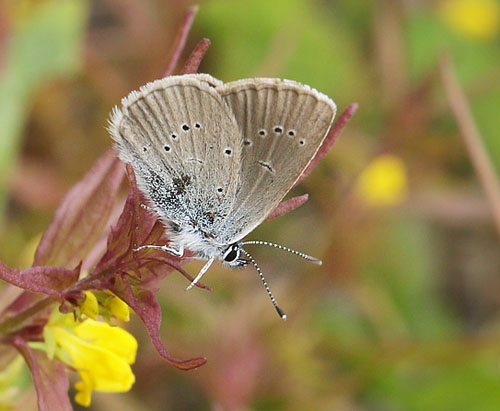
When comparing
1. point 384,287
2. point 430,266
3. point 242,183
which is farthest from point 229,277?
point 242,183

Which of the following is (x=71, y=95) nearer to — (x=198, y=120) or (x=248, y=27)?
(x=248, y=27)

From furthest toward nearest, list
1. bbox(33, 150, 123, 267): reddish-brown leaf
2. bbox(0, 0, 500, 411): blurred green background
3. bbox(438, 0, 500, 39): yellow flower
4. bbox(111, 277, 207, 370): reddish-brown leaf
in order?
bbox(438, 0, 500, 39): yellow flower < bbox(0, 0, 500, 411): blurred green background < bbox(33, 150, 123, 267): reddish-brown leaf < bbox(111, 277, 207, 370): reddish-brown leaf

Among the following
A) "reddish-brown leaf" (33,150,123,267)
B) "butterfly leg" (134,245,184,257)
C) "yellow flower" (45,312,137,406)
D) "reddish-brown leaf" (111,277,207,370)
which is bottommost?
"yellow flower" (45,312,137,406)

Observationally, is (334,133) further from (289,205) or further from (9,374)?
(9,374)

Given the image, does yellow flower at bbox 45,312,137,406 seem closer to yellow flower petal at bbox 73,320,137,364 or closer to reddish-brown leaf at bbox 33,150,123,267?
yellow flower petal at bbox 73,320,137,364

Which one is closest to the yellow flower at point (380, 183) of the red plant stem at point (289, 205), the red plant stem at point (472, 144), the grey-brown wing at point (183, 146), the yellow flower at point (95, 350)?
the red plant stem at point (472, 144)

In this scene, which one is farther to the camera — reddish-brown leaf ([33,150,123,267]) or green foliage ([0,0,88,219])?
green foliage ([0,0,88,219])

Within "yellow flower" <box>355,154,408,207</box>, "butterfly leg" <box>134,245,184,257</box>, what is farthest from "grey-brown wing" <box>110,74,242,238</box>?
"yellow flower" <box>355,154,408,207</box>

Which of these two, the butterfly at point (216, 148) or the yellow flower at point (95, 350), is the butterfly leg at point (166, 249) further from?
the yellow flower at point (95, 350)
